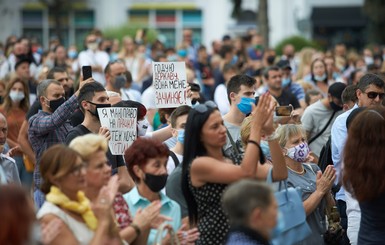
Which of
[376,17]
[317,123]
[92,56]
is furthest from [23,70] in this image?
[376,17]

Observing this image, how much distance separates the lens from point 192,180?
754cm

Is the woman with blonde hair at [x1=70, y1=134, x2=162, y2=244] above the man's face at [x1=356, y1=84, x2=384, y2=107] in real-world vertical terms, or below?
below

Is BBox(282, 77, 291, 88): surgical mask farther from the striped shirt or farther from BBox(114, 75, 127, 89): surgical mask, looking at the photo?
the striped shirt

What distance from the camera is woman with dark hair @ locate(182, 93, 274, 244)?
745 cm

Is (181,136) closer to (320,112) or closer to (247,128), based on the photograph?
(247,128)

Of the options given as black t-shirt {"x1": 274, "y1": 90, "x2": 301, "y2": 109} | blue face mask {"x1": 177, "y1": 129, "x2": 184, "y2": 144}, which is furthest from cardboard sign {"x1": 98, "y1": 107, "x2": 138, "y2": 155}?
black t-shirt {"x1": 274, "y1": 90, "x2": 301, "y2": 109}

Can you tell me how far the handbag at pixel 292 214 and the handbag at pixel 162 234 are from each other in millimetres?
894

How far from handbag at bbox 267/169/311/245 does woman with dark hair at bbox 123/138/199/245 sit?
0.76m

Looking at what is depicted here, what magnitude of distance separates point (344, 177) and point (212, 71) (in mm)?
16324

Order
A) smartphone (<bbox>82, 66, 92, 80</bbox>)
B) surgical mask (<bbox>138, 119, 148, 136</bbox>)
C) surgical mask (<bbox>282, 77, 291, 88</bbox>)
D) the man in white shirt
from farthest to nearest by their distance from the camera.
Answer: the man in white shirt, surgical mask (<bbox>282, 77, 291, 88</bbox>), smartphone (<bbox>82, 66, 92, 80</bbox>), surgical mask (<bbox>138, 119, 148, 136</bbox>)

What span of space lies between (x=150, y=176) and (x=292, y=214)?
1.09 m

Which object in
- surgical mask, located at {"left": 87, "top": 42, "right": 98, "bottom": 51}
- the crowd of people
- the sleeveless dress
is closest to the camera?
the crowd of people

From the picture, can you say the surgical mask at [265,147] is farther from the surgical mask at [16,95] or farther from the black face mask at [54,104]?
the surgical mask at [16,95]

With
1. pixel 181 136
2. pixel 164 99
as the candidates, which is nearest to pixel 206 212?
pixel 181 136
